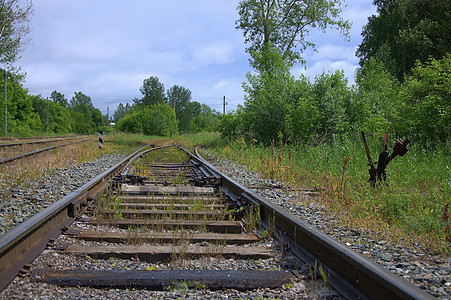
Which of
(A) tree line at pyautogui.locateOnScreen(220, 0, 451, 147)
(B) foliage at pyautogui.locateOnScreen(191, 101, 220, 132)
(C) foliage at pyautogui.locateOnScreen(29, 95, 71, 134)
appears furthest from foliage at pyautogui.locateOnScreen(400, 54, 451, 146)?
(B) foliage at pyautogui.locateOnScreen(191, 101, 220, 132)

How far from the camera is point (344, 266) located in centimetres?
214

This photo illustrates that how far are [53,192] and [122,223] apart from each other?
196 centimetres

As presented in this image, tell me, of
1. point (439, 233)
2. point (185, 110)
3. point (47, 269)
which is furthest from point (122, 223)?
point (185, 110)

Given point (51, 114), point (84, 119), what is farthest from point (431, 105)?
point (84, 119)

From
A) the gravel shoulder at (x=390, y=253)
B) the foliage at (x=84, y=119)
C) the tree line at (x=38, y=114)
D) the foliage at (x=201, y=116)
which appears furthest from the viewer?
the foliage at (x=84, y=119)

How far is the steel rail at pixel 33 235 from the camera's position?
84.7 inches

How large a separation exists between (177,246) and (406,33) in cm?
2999

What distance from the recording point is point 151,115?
60094mm

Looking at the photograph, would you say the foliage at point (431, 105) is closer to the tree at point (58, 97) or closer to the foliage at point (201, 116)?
the foliage at point (201, 116)

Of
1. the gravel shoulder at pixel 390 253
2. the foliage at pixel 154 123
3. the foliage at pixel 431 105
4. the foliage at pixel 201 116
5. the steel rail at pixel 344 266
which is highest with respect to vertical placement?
the foliage at pixel 201 116

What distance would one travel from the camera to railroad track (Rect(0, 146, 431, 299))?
6.83 ft

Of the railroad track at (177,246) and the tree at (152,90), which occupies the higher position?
the tree at (152,90)

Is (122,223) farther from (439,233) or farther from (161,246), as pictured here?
(439,233)

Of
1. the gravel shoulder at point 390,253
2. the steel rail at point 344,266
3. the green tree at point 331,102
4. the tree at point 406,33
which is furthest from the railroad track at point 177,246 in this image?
the tree at point 406,33
